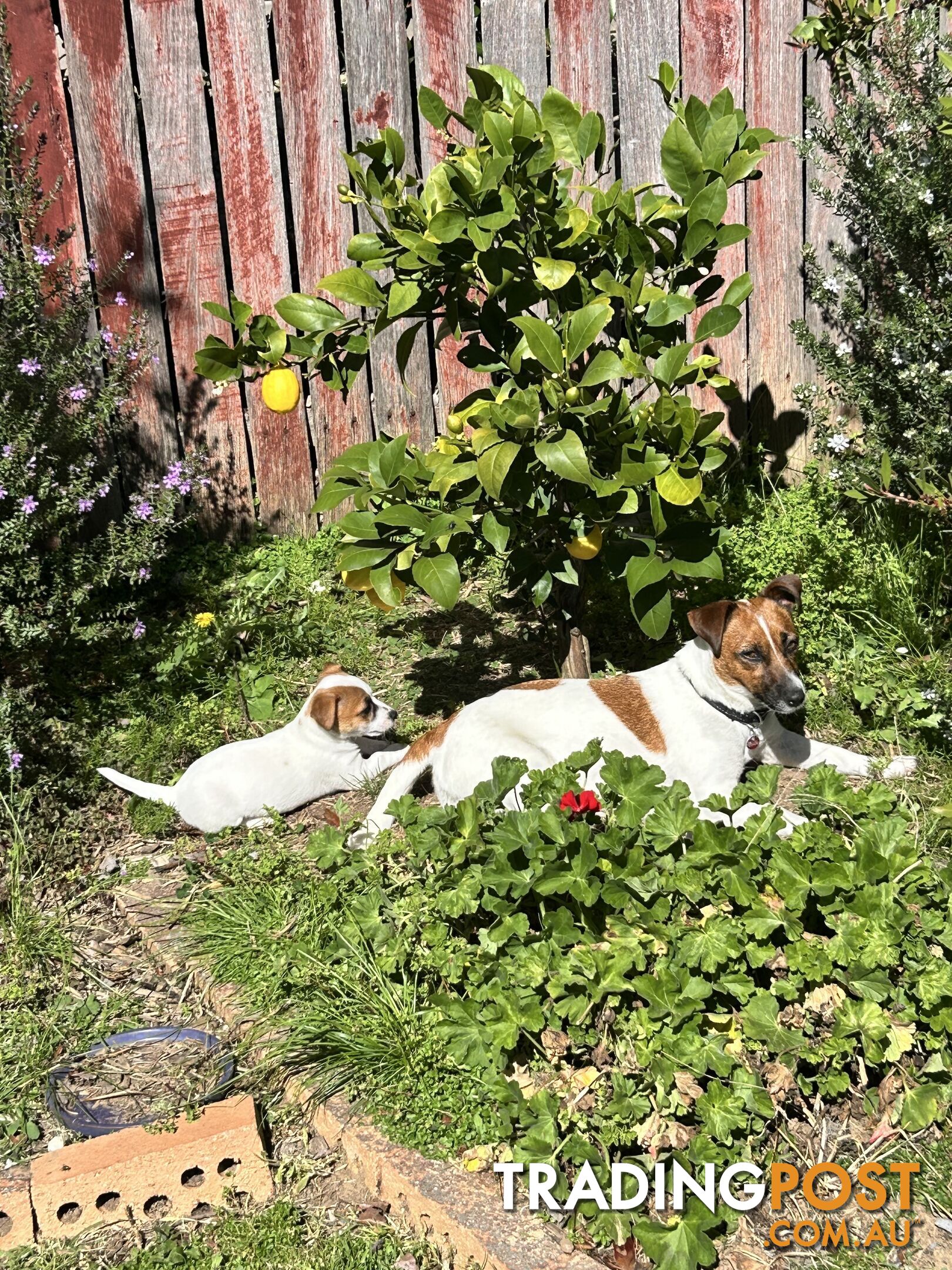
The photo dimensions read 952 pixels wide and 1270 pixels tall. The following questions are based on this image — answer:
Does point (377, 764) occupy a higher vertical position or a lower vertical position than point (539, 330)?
lower

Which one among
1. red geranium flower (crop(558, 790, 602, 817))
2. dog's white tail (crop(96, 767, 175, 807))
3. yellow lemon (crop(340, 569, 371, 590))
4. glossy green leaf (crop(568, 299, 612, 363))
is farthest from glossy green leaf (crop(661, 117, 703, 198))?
dog's white tail (crop(96, 767, 175, 807))

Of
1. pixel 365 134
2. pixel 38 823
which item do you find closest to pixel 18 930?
pixel 38 823

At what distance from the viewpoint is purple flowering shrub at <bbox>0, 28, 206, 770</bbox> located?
4.62 meters

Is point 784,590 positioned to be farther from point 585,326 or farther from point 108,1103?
point 108,1103

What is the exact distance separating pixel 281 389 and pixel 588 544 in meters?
1.28

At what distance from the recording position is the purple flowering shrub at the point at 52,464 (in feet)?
15.2

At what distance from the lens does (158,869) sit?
14.7 feet

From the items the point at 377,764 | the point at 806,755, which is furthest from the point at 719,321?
the point at 377,764

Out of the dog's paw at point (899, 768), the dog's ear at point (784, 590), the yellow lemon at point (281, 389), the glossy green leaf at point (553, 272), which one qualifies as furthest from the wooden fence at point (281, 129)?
the dog's paw at point (899, 768)

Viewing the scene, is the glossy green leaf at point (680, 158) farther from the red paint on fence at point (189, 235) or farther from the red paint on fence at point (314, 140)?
the red paint on fence at point (189, 235)

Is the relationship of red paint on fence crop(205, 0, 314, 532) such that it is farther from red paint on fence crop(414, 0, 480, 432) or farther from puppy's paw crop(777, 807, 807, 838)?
puppy's paw crop(777, 807, 807, 838)

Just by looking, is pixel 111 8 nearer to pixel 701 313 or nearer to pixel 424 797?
pixel 701 313

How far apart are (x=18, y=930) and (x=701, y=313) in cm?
447

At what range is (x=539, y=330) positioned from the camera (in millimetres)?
3584
